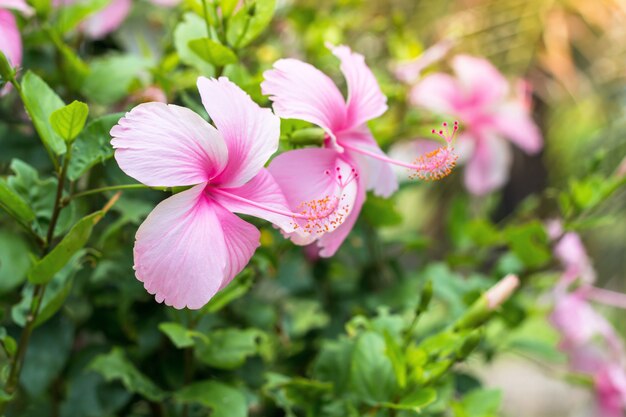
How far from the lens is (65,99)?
2.35 feet

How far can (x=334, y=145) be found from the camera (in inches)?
20.5

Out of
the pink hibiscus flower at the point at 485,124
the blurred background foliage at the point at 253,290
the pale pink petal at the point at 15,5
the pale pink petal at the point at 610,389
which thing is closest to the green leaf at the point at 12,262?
the blurred background foliage at the point at 253,290

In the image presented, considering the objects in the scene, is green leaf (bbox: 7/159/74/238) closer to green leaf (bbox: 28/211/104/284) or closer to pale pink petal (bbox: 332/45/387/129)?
green leaf (bbox: 28/211/104/284)

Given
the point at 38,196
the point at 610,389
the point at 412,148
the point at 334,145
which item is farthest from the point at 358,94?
the point at 610,389

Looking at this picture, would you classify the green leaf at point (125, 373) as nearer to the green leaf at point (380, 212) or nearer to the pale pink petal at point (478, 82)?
the green leaf at point (380, 212)

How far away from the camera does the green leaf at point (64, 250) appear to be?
49 cm

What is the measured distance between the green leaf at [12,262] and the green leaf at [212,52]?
0.24 m

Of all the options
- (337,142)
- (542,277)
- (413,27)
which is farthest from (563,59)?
(337,142)

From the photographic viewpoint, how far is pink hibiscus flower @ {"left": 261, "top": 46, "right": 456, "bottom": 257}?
49cm

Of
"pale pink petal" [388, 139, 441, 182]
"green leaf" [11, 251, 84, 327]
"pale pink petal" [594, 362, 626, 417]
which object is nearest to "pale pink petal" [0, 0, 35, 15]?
"green leaf" [11, 251, 84, 327]

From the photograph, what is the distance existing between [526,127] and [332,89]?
0.53 m

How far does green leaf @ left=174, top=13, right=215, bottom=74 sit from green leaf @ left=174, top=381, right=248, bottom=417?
0.27m

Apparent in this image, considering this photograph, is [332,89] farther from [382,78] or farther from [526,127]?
[526,127]

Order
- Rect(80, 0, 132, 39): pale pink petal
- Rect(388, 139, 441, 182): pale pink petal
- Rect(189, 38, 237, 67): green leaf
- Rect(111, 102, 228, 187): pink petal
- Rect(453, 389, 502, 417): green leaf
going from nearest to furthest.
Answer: Rect(111, 102, 228, 187): pink petal, Rect(189, 38, 237, 67): green leaf, Rect(453, 389, 502, 417): green leaf, Rect(80, 0, 132, 39): pale pink petal, Rect(388, 139, 441, 182): pale pink petal
